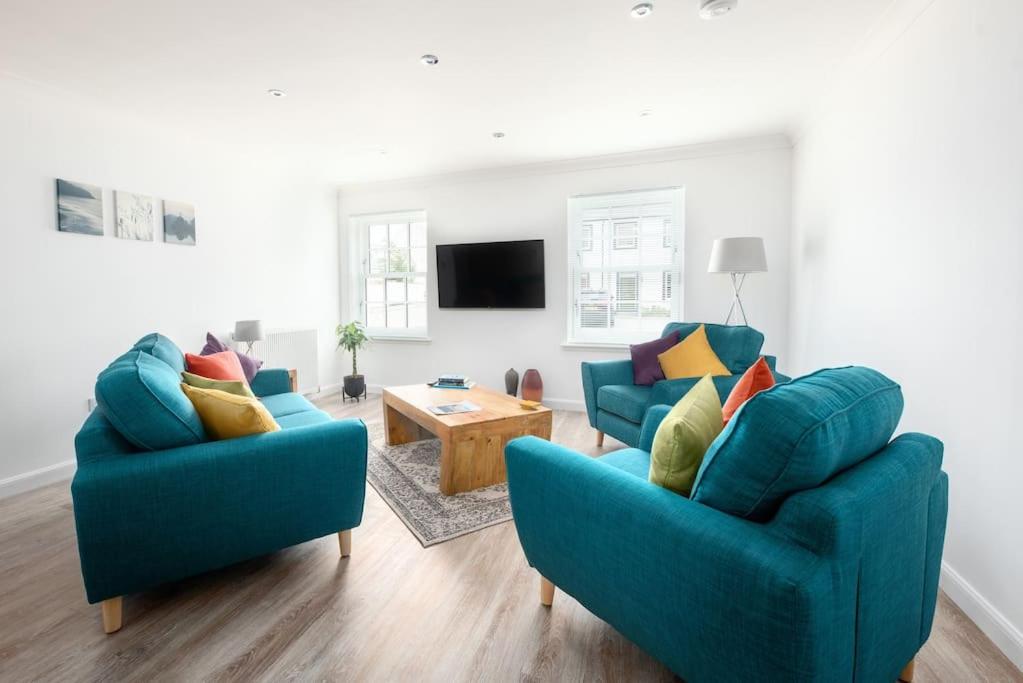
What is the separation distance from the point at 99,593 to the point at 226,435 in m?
0.61

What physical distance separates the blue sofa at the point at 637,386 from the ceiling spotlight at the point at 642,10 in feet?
6.79

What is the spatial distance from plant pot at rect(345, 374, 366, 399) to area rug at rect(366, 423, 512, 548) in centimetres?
195

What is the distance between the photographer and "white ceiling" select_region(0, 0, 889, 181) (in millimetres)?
2340

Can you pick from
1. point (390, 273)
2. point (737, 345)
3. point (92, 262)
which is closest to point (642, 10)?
point (737, 345)

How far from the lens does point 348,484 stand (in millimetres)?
2035

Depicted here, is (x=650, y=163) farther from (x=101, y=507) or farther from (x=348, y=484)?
(x=101, y=507)


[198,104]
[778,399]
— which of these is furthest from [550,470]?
[198,104]

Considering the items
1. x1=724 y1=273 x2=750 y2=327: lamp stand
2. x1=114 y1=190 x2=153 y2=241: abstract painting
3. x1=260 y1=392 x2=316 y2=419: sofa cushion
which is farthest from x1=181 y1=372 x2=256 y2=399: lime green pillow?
x1=724 y1=273 x2=750 y2=327: lamp stand

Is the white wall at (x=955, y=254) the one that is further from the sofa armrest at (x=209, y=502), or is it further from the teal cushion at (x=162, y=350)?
the teal cushion at (x=162, y=350)

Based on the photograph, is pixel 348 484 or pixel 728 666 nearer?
pixel 728 666

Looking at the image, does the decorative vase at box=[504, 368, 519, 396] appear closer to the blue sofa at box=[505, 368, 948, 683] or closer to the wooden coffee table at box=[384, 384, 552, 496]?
the wooden coffee table at box=[384, 384, 552, 496]

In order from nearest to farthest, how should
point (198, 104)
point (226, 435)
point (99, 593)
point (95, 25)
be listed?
point (99, 593) < point (226, 435) < point (95, 25) < point (198, 104)

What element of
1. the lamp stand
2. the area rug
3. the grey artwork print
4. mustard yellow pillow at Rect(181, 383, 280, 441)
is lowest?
the area rug

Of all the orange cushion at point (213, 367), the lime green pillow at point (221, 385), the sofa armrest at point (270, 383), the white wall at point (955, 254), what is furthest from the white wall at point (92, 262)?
the white wall at point (955, 254)
